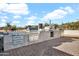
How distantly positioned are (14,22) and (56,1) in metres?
0.57

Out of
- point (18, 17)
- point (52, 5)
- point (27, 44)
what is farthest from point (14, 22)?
point (52, 5)

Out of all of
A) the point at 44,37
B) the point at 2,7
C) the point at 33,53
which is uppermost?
the point at 2,7

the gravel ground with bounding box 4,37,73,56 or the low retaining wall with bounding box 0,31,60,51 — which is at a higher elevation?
the low retaining wall with bounding box 0,31,60,51

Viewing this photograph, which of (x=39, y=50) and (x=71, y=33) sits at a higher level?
(x=71, y=33)

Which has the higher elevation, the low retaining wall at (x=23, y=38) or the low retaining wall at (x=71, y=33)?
the low retaining wall at (x=71, y=33)

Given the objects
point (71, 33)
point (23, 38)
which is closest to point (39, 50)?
point (23, 38)

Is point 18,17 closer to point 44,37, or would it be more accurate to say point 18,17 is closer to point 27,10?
point 27,10

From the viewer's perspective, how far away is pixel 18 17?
2.80 m

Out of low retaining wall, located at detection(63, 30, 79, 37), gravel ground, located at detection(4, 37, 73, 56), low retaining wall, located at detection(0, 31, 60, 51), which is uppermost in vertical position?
low retaining wall, located at detection(63, 30, 79, 37)

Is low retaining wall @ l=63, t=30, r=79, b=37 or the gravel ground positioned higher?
low retaining wall @ l=63, t=30, r=79, b=37

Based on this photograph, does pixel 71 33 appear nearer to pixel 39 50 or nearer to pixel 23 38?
pixel 39 50

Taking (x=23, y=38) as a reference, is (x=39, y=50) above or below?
below

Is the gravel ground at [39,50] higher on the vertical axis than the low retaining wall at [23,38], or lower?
lower

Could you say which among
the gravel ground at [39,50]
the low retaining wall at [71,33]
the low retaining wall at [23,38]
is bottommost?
the gravel ground at [39,50]
